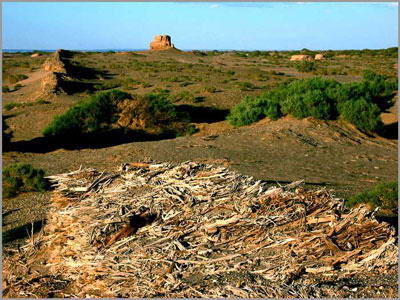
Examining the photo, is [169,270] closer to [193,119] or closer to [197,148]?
[197,148]

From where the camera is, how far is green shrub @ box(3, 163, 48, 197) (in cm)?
1138

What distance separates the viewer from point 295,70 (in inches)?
2005

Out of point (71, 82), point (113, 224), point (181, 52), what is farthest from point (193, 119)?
point (181, 52)

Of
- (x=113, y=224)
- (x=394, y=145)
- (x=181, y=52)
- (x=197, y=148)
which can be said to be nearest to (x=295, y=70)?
(x=181, y=52)

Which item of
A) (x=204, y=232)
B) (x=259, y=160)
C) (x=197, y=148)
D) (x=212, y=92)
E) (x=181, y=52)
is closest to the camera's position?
(x=204, y=232)

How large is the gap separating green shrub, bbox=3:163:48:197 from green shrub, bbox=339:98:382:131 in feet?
36.1

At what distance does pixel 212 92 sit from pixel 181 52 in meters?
39.3

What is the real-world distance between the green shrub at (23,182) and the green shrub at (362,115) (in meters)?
11.0

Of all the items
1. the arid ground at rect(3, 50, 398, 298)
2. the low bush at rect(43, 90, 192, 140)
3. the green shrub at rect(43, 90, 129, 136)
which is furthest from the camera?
the low bush at rect(43, 90, 192, 140)

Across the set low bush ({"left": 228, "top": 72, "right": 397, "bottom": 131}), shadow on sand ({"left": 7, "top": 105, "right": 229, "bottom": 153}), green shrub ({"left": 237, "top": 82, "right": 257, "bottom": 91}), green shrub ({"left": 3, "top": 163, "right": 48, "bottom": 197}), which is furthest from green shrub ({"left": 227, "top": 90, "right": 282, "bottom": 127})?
green shrub ({"left": 237, "top": 82, "right": 257, "bottom": 91})

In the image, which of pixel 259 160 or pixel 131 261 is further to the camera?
pixel 259 160

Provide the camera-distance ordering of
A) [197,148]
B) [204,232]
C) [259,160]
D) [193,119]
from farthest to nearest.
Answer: [193,119] → [197,148] → [259,160] → [204,232]

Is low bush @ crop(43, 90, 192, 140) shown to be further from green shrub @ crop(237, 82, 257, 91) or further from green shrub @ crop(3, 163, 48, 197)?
green shrub @ crop(237, 82, 257, 91)

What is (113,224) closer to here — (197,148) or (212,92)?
(197,148)
